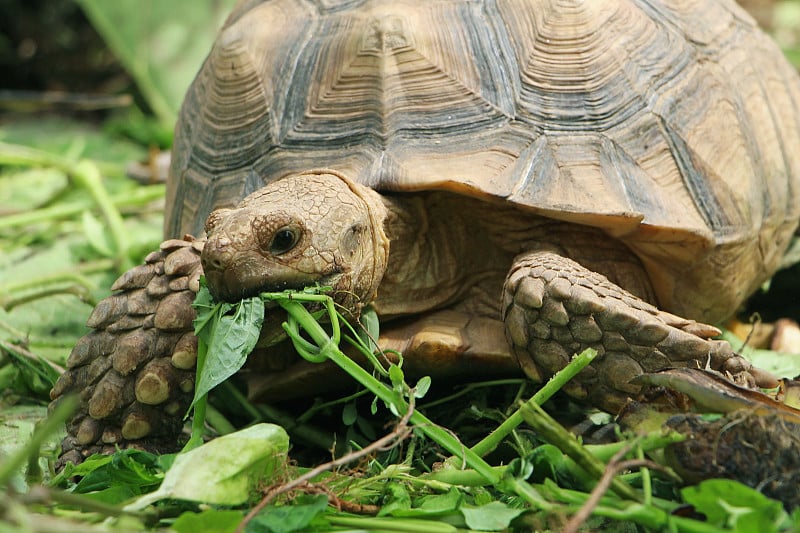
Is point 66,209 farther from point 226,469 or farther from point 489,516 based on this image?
point 489,516

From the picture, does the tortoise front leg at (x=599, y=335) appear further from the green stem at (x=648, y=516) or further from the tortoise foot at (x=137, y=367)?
the tortoise foot at (x=137, y=367)

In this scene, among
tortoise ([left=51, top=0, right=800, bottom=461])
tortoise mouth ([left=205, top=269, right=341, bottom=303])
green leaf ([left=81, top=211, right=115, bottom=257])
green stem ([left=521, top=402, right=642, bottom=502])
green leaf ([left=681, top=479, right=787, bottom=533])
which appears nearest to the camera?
green leaf ([left=681, top=479, right=787, bottom=533])

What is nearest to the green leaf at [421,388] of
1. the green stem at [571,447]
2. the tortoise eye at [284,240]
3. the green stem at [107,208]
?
the green stem at [571,447]

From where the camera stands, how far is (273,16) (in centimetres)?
328

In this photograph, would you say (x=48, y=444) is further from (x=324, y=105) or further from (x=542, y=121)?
(x=542, y=121)

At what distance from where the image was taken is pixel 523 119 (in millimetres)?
2766

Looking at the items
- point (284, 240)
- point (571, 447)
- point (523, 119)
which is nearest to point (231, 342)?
point (284, 240)

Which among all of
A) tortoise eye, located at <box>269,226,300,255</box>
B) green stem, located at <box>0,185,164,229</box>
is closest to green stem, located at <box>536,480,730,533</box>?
tortoise eye, located at <box>269,226,300,255</box>

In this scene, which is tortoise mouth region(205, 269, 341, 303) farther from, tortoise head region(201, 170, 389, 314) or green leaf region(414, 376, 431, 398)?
green leaf region(414, 376, 431, 398)

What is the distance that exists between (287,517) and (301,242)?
76 cm

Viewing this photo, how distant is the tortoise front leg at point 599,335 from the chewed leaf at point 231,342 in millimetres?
727

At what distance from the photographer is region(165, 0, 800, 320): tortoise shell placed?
106 inches

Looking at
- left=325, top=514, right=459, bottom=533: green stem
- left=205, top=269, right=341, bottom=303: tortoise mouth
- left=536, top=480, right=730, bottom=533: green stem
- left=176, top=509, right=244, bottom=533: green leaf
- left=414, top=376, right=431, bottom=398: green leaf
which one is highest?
left=205, top=269, right=341, bottom=303: tortoise mouth

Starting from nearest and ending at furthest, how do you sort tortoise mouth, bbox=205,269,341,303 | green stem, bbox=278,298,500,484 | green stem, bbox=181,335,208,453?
green stem, bbox=278,298,500,484 < green stem, bbox=181,335,208,453 < tortoise mouth, bbox=205,269,341,303
